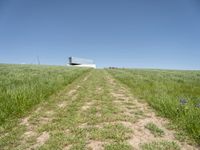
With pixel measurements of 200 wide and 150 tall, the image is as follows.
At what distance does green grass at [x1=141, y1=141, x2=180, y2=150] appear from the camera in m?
3.73

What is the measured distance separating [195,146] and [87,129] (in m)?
2.67

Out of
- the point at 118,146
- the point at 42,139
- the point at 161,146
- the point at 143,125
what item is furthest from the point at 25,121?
the point at 161,146

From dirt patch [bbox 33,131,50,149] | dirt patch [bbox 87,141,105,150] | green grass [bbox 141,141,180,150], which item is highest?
dirt patch [bbox 33,131,50,149]

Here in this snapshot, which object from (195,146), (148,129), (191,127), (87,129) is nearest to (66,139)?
(87,129)

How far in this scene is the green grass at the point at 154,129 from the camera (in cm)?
452

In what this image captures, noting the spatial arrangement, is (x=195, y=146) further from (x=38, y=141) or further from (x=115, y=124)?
(x=38, y=141)

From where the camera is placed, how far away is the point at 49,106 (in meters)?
7.35

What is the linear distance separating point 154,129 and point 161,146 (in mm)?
997

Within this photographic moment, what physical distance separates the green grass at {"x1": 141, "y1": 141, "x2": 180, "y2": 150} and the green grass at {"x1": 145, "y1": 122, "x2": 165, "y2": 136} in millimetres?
539

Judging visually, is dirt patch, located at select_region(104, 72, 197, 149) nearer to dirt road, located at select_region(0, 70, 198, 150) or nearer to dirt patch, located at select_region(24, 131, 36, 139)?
dirt road, located at select_region(0, 70, 198, 150)

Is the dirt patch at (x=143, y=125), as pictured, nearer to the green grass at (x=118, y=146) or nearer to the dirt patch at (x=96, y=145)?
the green grass at (x=118, y=146)

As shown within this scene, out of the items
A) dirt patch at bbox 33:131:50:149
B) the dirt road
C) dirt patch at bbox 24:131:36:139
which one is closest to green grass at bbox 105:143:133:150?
the dirt road

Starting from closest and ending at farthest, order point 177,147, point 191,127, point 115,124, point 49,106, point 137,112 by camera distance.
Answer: point 177,147 → point 191,127 → point 115,124 → point 137,112 → point 49,106

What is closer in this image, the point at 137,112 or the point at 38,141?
the point at 38,141
